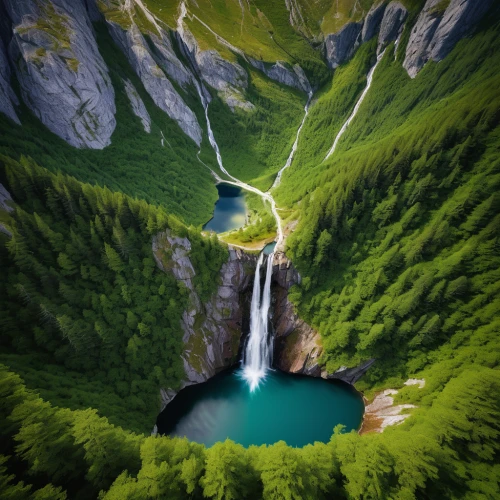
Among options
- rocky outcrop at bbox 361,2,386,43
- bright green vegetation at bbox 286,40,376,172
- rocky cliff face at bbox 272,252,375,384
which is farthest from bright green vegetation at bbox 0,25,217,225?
rocky outcrop at bbox 361,2,386,43

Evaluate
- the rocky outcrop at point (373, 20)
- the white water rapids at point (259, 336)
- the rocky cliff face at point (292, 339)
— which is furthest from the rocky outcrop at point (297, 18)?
the rocky cliff face at point (292, 339)

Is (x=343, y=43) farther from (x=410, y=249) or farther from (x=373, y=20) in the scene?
(x=410, y=249)

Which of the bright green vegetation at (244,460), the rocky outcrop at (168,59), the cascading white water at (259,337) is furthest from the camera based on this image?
the rocky outcrop at (168,59)

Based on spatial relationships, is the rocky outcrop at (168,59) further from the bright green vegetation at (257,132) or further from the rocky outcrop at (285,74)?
the rocky outcrop at (285,74)

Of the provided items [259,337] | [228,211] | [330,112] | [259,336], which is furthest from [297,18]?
[259,337]

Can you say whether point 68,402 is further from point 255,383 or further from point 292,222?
point 292,222

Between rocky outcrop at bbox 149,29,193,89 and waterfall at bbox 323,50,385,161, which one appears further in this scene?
rocky outcrop at bbox 149,29,193,89

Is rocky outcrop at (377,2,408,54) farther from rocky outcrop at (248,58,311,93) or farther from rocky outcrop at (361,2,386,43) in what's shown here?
rocky outcrop at (248,58,311,93)
